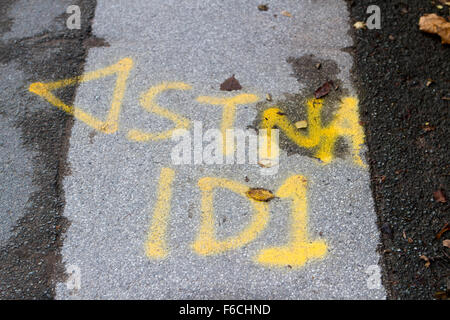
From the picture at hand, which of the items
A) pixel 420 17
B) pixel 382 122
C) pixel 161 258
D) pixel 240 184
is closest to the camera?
pixel 161 258

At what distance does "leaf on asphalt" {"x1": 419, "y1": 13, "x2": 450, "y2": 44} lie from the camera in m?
3.32

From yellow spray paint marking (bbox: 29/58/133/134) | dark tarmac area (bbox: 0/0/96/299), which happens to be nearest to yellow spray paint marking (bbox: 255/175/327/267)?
dark tarmac area (bbox: 0/0/96/299)

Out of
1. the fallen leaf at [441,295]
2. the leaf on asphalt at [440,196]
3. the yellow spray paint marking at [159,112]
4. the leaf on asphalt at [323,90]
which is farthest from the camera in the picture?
A: the leaf on asphalt at [323,90]

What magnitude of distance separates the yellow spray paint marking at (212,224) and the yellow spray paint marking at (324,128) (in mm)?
470

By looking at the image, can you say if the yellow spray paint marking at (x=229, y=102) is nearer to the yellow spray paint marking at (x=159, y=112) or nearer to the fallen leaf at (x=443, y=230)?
the yellow spray paint marking at (x=159, y=112)

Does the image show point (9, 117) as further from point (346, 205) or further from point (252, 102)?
point (346, 205)

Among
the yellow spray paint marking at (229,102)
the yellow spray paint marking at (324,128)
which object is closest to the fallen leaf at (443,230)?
the yellow spray paint marking at (324,128)

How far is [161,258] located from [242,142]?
2.78 feet

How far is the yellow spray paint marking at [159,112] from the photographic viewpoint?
2916 millimetres

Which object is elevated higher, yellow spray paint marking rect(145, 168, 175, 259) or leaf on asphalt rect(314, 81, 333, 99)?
leaf on asphalt rect(314, 81, 333, 99)

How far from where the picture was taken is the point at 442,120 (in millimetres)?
2936

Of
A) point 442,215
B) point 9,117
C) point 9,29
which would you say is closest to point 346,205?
point 442,215

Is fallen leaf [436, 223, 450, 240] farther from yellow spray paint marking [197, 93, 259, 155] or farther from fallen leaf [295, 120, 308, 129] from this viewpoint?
yellow spray paint marking [197, 93, 259, 155]

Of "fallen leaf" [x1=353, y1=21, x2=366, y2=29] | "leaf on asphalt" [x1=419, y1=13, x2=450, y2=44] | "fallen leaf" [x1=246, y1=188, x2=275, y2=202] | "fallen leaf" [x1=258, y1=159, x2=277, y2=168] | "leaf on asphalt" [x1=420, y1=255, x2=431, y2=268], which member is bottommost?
"leaf on asphalt" [x1=420, y1=255, x2=431, y2=268]
